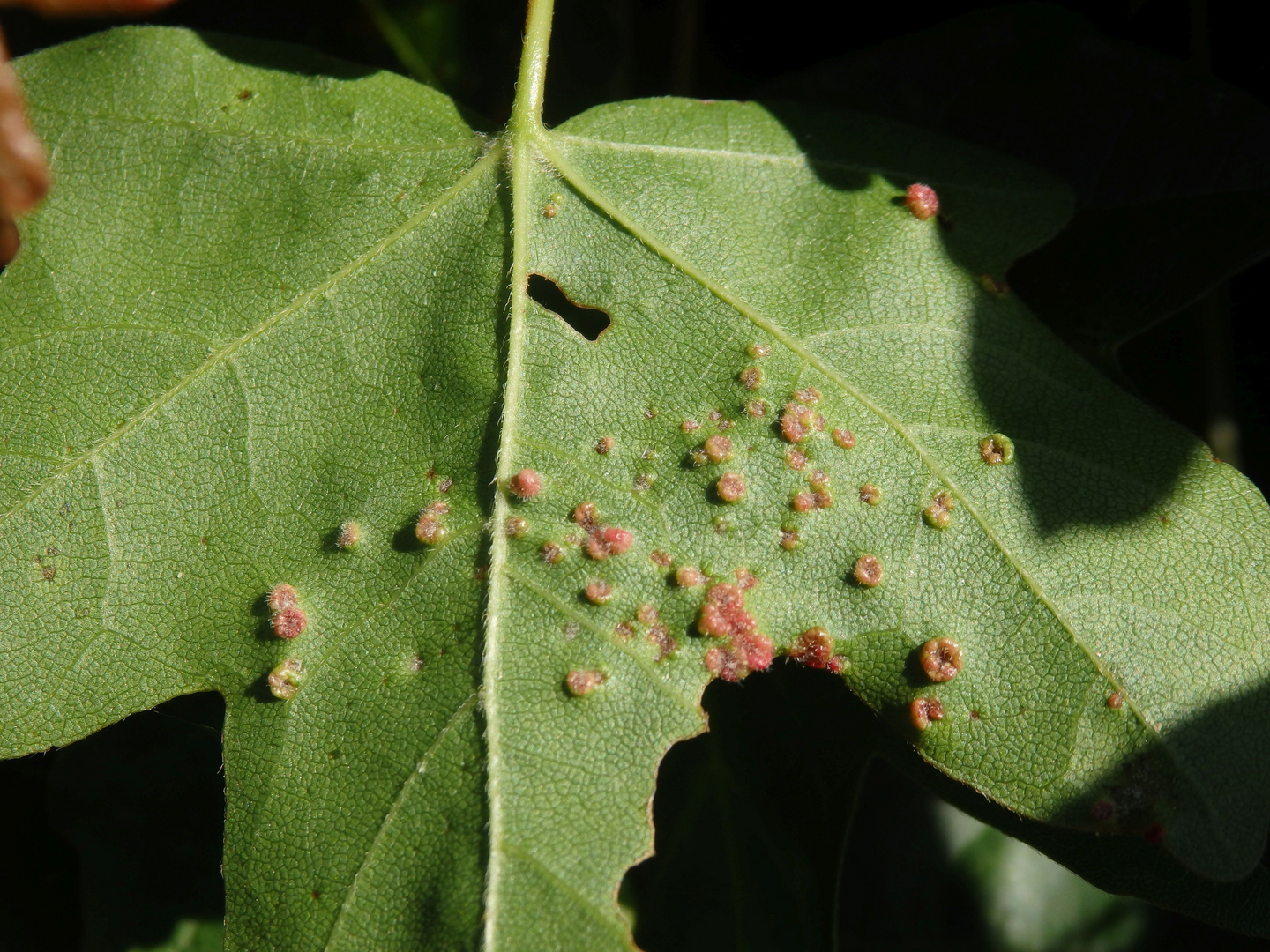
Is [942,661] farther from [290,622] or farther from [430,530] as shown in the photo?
[290,622]

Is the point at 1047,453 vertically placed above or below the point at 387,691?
above

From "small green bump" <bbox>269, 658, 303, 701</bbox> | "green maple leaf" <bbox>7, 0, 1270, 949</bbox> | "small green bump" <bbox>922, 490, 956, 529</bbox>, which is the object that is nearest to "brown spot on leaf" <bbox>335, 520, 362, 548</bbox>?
"green maple leaf" <bbox>7, 0, 1270, 949</bbox>

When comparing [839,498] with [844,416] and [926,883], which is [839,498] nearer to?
[844,416]

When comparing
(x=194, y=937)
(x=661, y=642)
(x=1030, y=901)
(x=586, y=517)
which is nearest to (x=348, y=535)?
(x=586, y=517)

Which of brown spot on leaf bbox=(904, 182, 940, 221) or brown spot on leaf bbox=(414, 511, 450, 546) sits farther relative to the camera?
brown spot on leaf bbox=(904, 182, 940, 221)

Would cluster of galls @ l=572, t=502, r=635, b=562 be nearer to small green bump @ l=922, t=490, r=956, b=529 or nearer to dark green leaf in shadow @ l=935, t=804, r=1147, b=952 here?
small green bump @ l=922, t=490, r=956, b=529

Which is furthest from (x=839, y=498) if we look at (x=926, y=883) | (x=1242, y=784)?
(x=926, y=883)

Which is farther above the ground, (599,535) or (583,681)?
(599,535)

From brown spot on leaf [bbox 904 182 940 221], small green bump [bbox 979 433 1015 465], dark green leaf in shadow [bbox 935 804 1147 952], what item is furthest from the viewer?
dark green leaf in shadow [bbox 935 804 1147 952]
